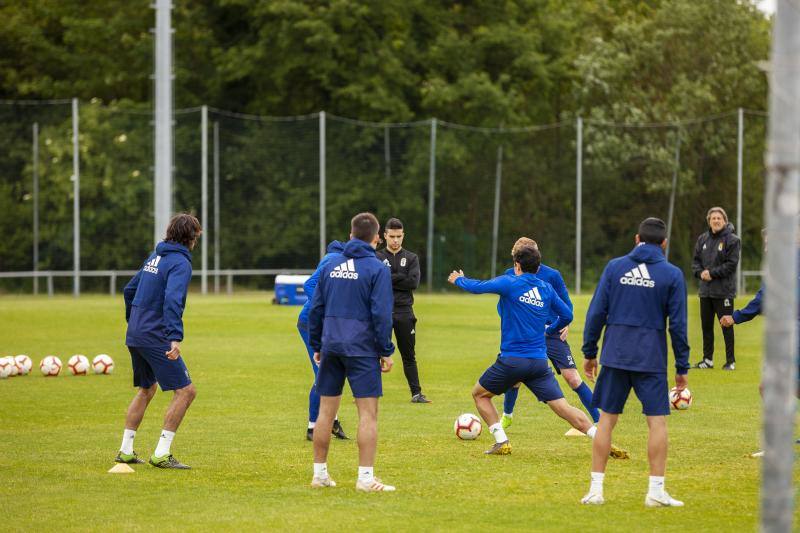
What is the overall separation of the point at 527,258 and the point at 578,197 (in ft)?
91.7

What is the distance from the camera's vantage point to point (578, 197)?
125ft

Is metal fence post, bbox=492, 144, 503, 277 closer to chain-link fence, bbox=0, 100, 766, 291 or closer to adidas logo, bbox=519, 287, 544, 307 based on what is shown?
chain-link fence, bbox=0, 100, 766, 291

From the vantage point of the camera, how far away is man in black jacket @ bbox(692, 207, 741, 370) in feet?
58.8

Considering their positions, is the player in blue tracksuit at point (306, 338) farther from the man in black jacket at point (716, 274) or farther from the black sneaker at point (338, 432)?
the man in black jacket at point (716, 274)

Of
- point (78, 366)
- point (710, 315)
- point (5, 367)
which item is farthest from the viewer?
point (710, 315)

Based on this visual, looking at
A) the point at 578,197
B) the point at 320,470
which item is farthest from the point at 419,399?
the point at 578,197

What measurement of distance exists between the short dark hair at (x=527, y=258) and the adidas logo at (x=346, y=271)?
1.75 m

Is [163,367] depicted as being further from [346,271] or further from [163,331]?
[346,271]

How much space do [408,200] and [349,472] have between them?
28824 mm

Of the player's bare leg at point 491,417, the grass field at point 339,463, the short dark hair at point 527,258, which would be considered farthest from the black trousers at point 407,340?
the short dark hair at point 527,258

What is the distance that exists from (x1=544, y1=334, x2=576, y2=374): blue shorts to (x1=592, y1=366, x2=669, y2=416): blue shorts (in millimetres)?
2993

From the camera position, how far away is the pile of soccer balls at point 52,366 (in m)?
17.0

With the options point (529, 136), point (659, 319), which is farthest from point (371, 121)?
point (659, 319)

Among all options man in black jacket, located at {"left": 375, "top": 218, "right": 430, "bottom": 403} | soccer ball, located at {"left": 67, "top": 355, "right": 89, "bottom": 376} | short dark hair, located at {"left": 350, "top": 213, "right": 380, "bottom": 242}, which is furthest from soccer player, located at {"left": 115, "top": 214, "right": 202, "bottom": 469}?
soccer ball, located at {"left": 67, "top": 355, "right": 89, "bottom": 376}
